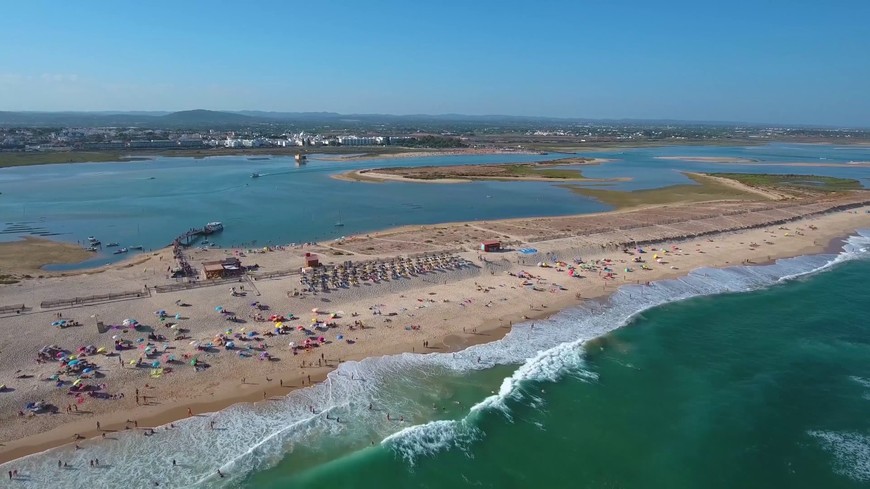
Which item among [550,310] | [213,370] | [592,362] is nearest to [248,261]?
[213,370]

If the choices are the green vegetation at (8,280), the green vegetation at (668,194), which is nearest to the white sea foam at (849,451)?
the green vegetation at (8,280)

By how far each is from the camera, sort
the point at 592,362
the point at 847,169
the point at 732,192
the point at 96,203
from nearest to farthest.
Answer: the point at 592,362 < the point at 96,203 < the point at 732,192 < the point at 847,169

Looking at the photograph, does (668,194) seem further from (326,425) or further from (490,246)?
(326,425)

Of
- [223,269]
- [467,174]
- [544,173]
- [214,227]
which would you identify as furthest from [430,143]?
[223,269]

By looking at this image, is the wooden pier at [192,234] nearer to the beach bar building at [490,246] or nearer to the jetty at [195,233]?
the jetty at [195,233]

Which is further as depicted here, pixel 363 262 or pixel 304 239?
pixel 304 239

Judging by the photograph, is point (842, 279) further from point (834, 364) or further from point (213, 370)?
point (213, 370)
